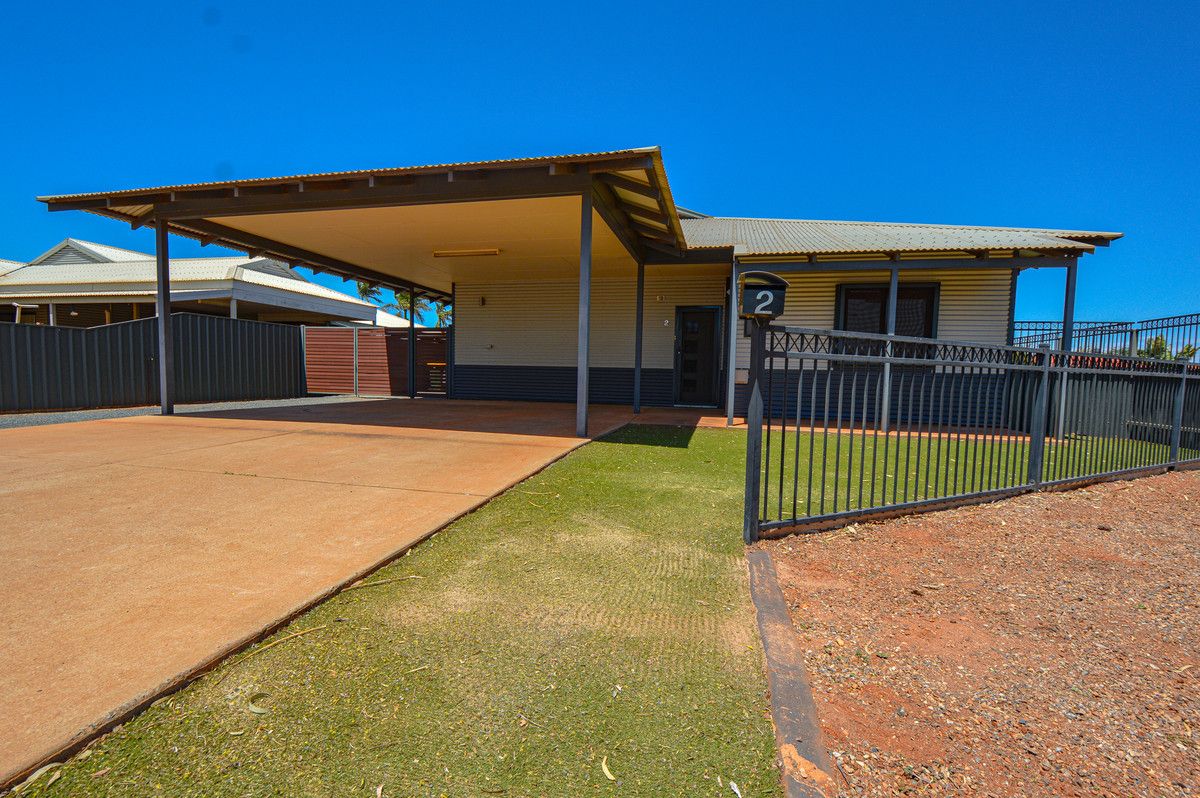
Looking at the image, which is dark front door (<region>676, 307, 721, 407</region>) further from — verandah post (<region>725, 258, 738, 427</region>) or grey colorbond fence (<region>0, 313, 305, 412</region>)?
grey colorbond fence (<region>0, 313, 305, 412</region>)

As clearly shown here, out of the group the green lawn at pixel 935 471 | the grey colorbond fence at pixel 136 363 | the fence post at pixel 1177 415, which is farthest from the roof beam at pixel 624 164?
the grey colorbond fence at pixel 136 363

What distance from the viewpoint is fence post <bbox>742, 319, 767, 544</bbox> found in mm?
3316

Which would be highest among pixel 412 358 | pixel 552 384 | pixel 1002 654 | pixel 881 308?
pixel 881 308

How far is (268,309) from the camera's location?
68.5 ft

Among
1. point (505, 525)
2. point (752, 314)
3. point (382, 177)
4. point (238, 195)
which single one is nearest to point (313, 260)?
point (238, 195)

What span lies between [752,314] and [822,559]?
162 centimetres

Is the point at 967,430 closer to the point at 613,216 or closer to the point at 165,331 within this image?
the point at 613,216

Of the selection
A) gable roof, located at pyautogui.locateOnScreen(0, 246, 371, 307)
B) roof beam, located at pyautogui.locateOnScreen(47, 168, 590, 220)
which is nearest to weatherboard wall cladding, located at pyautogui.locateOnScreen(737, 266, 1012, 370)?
roof beam, located at pyautogui.locateOnScreen(47, 168, 590, 220)

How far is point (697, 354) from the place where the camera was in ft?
40.5

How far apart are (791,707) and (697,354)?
10828mm

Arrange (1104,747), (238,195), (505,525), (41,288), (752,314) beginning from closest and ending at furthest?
(1104,747), (752,314), (505,525), (238,195), (41,288)

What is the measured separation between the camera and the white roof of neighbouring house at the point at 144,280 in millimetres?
16625

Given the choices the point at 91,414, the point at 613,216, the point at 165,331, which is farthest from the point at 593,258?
the point at 91,414

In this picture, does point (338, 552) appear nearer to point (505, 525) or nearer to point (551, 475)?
point (505, 525)
